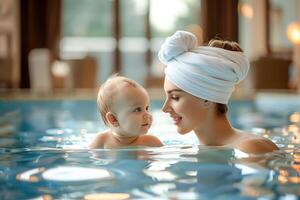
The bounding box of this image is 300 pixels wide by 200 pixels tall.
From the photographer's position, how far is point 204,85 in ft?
8.30

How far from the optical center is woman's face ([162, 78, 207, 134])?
2545mm

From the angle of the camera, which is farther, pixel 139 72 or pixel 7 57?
pixel 139 72

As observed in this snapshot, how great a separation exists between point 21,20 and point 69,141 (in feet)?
36.8

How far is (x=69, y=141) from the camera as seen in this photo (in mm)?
3535

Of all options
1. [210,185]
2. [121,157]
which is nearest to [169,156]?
[121,157]

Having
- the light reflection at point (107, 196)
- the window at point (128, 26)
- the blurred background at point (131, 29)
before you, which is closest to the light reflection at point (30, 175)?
the light reflection at point (107, 196)

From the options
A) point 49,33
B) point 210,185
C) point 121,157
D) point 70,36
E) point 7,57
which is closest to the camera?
point 210,185

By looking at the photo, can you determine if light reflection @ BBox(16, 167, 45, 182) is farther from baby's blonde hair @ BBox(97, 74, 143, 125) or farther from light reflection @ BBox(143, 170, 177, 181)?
baby's blonde hair @ BBox(97, 74, 143, 125)

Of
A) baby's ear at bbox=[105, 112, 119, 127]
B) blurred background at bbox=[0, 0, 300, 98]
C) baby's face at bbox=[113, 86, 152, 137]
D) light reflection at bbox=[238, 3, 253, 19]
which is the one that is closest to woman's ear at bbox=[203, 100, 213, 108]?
baby's face at bbox=[113, 86, 152, 137]

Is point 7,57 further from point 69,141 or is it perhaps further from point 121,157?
point 121,157

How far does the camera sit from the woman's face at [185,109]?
2.54m

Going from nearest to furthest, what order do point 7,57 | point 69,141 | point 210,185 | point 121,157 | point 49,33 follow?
point 210,185 < point 121,157 < point 69,141 < point 7,57 < point 49,33

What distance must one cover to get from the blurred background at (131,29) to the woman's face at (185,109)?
35.5 ft

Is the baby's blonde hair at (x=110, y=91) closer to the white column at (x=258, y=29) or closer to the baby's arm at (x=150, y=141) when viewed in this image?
the baby's arm at (x=150, y=141)
